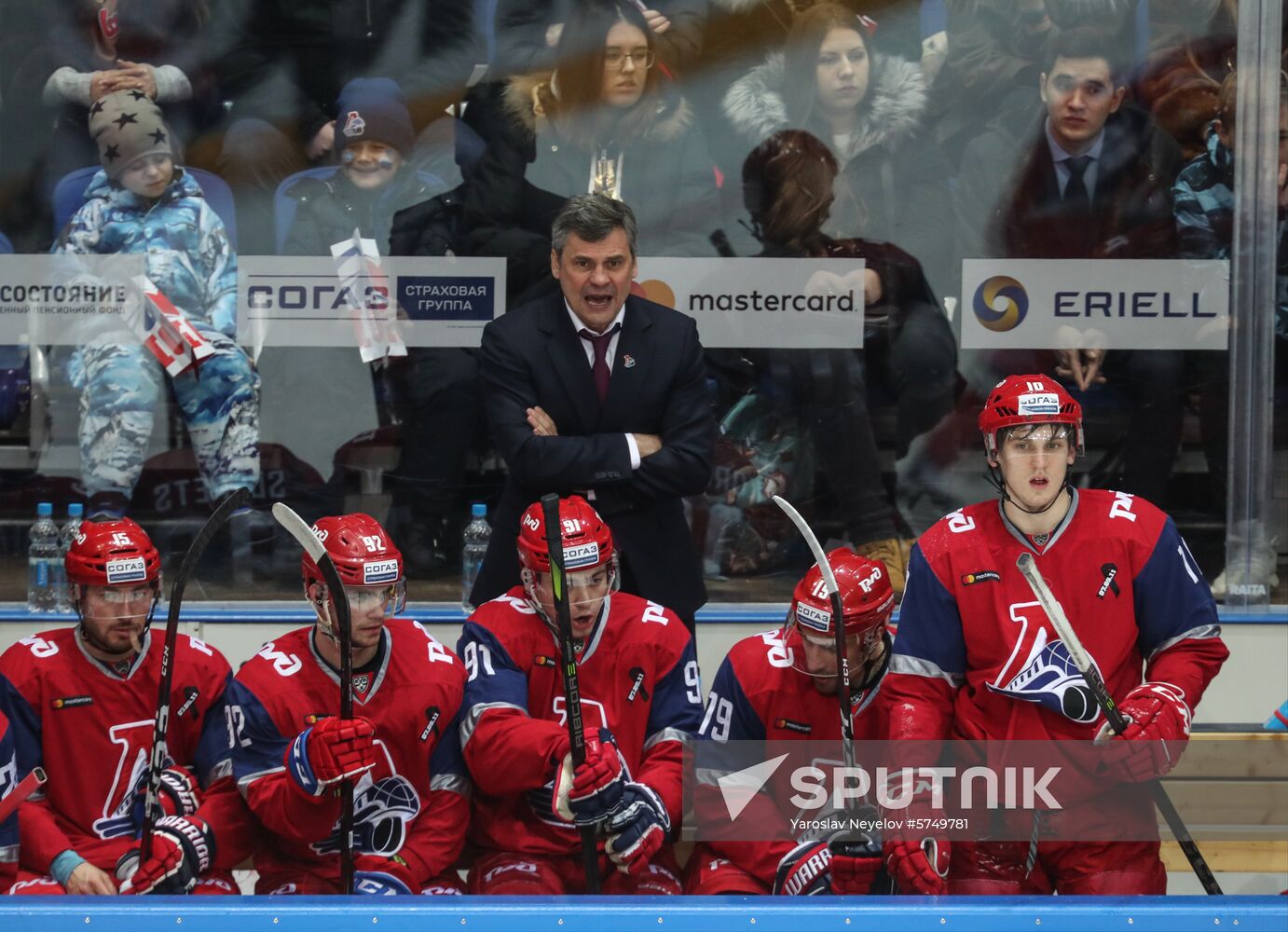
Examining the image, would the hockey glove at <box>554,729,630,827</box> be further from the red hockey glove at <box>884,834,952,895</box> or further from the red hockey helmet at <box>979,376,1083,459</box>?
the red hockey helmet at <box>979,376,1083,459</box>

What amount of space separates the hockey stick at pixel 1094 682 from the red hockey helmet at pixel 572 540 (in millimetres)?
782

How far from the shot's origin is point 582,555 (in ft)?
10.1

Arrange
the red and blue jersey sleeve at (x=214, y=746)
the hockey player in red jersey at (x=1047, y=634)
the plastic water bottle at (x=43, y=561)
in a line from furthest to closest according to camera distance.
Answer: the plastic water bottle at (x=43, y=561)
the red and blue jersey sleeve at (x=214, y=746)
the hockey player in red jersey at (x=1047, y=634)

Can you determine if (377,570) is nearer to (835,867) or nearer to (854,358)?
(835,867)

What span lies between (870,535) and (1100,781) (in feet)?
7.43

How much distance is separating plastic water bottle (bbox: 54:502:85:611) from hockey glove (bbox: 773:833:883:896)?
→ 2828 mm

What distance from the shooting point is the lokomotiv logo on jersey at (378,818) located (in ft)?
10.1

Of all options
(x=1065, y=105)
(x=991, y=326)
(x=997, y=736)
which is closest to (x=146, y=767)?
(x=997, y=736)

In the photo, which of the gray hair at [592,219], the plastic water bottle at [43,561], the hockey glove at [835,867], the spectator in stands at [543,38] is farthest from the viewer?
the spectator in stands at [543,38]

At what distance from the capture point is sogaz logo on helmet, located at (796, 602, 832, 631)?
10.1ft

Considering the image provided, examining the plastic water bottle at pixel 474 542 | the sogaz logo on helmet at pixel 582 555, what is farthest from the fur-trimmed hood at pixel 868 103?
the sogaz logo on helmet at pixel 582 555

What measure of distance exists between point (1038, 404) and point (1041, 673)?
503 millimetres

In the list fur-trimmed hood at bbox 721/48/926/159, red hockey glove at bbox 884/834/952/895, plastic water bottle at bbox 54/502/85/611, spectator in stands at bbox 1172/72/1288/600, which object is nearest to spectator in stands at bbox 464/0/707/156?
fur-trimmed hood at bbox 721/48/926/159

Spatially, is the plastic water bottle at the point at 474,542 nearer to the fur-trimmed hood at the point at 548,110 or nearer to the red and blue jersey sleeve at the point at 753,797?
the fur-trimmed hood at the point at 548,110
